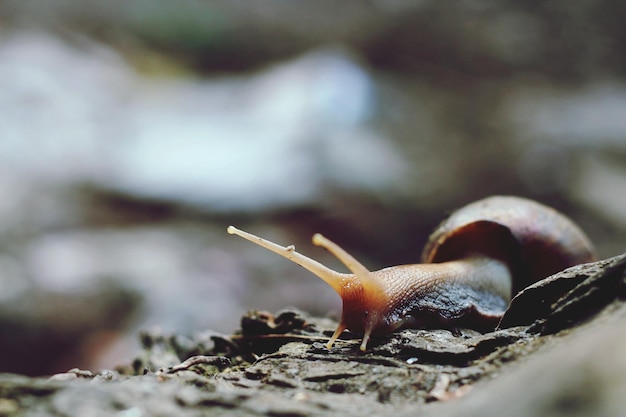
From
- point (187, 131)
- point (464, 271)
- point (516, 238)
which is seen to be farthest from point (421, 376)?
point (187, 131)

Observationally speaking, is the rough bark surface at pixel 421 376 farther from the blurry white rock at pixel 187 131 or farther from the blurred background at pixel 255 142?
the blurry white rock at pixel 187 131

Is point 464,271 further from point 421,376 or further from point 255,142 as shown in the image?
point 255,142

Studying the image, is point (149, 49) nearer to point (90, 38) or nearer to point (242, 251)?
point (90, 38)

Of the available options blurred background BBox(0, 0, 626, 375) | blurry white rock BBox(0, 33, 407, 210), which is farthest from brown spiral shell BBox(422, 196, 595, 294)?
blurry white rock BBox(0, 33, 407, 210)

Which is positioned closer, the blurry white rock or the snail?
the snail

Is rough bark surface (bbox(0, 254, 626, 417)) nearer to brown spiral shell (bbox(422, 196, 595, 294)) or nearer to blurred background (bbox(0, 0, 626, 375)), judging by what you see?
brown spiral shell (bbox(422, 196, 595, 294))

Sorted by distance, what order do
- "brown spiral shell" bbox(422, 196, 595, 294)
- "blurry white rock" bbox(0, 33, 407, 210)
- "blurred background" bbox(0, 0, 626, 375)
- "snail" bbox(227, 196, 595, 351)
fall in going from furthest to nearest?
"blurry white rock" bbox(0, 33, 407, 210) → "blurred background" bbox(0, 0, 626, 375) → "brown spiral shell" bbox(422, 196, 595, 294) → "snail" bbox(227, 196, 595, 351)
